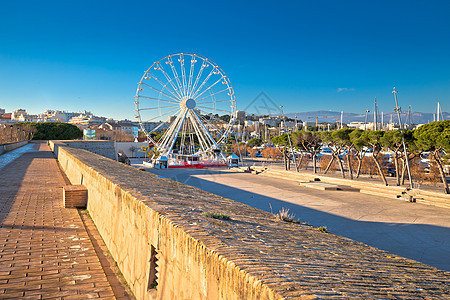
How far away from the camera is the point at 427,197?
1861 cm

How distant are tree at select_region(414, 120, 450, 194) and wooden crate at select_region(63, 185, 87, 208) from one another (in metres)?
18.5

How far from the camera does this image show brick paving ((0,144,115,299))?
3.84 metres

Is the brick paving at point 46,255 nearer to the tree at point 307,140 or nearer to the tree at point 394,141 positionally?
the tree at point 394,141

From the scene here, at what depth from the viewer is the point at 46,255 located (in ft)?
15.9

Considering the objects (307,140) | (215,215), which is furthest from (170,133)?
(215,215)

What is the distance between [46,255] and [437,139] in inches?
814

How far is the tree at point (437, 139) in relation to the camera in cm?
1911

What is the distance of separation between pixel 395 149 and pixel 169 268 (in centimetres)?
2590

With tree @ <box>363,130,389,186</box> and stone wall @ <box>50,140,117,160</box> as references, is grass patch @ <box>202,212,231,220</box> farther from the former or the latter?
stone wall @ <box>50,140,117,160</box>

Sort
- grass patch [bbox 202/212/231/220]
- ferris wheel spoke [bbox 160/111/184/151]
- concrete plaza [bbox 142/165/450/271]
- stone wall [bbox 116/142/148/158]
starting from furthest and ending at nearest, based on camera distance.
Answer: stone wall [bbox 116/142/148/158] → ferris wheel spoke [bbox 160/111/184/151] → concrete plaza [bbox 142/165/450/271] → grass patch [bbox 202/212/231/220]

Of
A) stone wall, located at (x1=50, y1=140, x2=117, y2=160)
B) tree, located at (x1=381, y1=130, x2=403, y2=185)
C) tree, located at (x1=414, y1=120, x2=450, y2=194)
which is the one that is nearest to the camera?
tree, located at (x1=414, y1=120, x2=450, y2=194)

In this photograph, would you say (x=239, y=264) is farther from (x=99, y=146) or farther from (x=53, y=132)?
(x=53, y=132)

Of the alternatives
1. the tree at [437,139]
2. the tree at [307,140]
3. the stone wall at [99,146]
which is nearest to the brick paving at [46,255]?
the tree at [437,139]

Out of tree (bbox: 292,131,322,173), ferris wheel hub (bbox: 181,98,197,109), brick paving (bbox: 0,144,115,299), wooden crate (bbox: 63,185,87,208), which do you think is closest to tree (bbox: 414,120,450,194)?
tree (bbox: 292,131,322,173)
